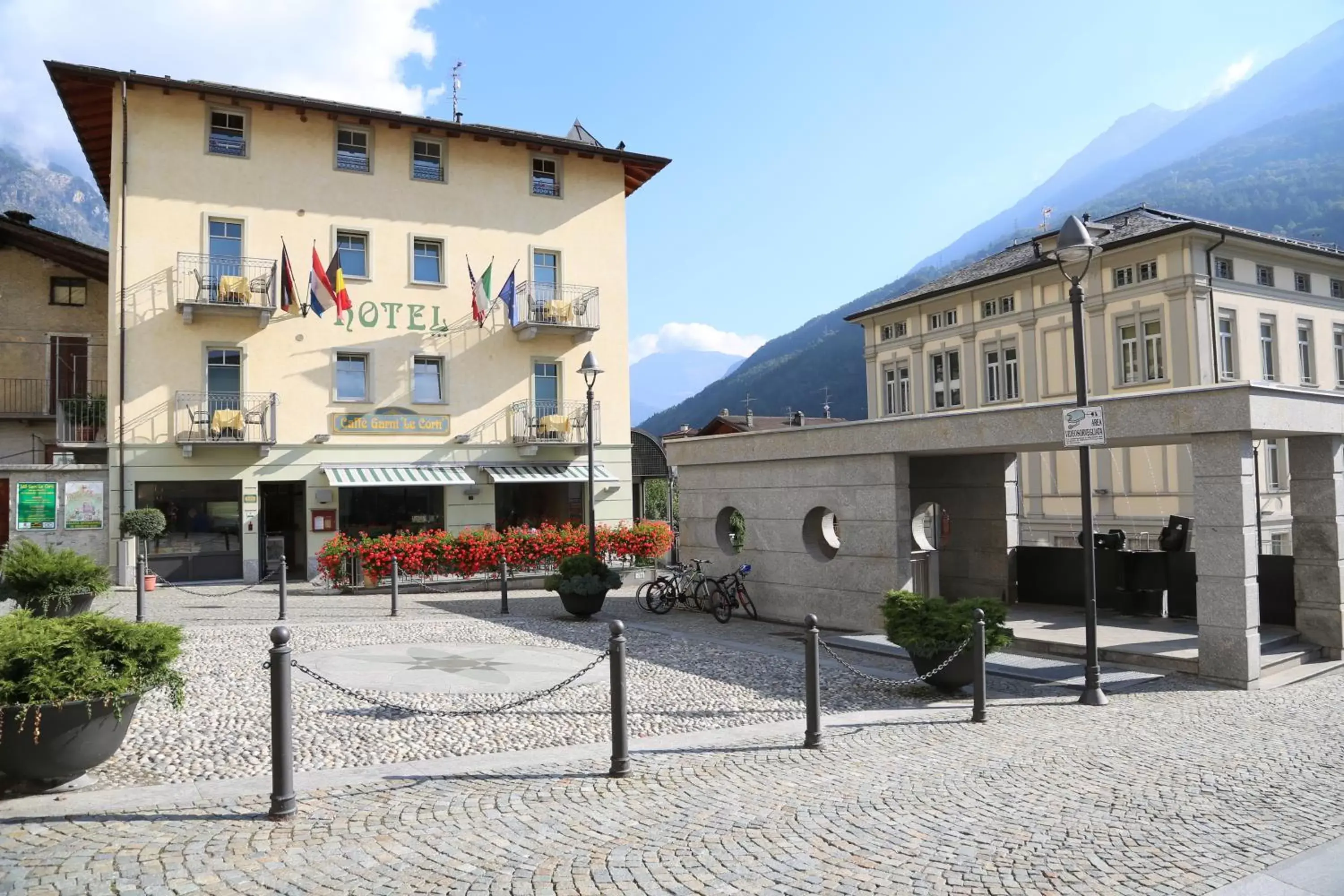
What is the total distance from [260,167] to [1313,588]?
25052 millimetres

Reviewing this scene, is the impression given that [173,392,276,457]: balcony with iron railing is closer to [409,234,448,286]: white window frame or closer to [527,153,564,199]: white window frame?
[409,234,448,286]: white window frame

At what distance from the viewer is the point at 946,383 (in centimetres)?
4172

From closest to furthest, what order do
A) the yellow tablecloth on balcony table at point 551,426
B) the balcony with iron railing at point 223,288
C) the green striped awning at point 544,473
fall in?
1. the balcony with iron railing at point 223,288
2. the green striped awning at point 544,473
3. the yellow tablecloth on balcony table at point 551,426

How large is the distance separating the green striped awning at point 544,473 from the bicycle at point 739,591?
36.3 ft

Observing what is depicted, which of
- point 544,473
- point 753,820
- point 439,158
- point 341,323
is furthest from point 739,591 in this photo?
point 439,158

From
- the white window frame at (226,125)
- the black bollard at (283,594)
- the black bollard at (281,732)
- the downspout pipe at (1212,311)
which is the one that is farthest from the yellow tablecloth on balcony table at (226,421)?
the downspout pipe at (1212,311)

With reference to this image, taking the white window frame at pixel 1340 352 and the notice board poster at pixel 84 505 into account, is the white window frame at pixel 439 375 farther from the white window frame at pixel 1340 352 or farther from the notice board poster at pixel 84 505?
the white window frame at pixel 1340 352

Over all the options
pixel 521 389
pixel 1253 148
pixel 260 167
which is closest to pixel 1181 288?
pixel 521 389

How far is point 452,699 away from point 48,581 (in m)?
8.15

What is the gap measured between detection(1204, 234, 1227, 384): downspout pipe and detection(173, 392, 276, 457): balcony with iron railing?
29354 mm

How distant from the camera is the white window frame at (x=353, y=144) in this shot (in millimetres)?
26125

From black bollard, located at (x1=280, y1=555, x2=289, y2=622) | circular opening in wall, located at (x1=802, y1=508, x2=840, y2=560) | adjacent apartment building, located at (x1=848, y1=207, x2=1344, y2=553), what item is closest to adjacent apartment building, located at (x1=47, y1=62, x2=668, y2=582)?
black bollard, located at (x1=280, y1=555, x2=289, y2=622)

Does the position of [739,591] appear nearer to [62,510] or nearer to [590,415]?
[590,415]

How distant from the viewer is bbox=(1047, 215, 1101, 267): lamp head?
9.47 metres
